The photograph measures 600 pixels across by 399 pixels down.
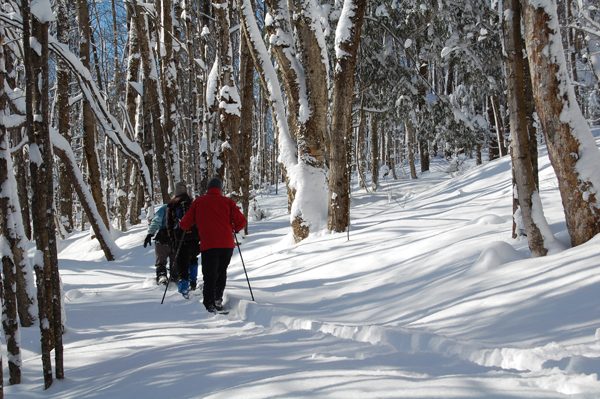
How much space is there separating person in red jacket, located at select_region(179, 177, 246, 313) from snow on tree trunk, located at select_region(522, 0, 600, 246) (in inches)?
149

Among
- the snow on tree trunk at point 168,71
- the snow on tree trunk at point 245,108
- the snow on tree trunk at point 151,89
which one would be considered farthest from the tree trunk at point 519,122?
the snow on tree trunk at point 168,71

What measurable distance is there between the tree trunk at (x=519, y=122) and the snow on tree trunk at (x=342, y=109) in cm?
340

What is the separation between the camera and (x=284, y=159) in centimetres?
866

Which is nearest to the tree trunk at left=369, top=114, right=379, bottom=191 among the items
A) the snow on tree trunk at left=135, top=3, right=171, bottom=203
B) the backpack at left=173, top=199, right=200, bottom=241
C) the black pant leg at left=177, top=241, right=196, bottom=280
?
the snow on tree trunk at left=135, top=3, right=171, bottom=203

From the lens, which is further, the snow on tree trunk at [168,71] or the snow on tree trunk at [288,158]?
the snow on tree trunk at [168,71]

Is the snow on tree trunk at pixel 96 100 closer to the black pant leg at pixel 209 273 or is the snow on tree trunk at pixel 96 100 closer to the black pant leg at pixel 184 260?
the black pant leg at pixel 184 260

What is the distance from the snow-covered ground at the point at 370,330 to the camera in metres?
2.32

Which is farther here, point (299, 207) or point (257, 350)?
point (299, 207)

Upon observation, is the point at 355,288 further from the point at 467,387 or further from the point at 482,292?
the point at 467,387

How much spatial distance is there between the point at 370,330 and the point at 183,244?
390 centimetres

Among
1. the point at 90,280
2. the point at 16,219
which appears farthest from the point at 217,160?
the point at 16,219

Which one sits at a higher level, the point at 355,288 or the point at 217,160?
the point at 217,160

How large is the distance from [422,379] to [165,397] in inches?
58.8

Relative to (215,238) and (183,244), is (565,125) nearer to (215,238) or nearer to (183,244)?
(215,238)
